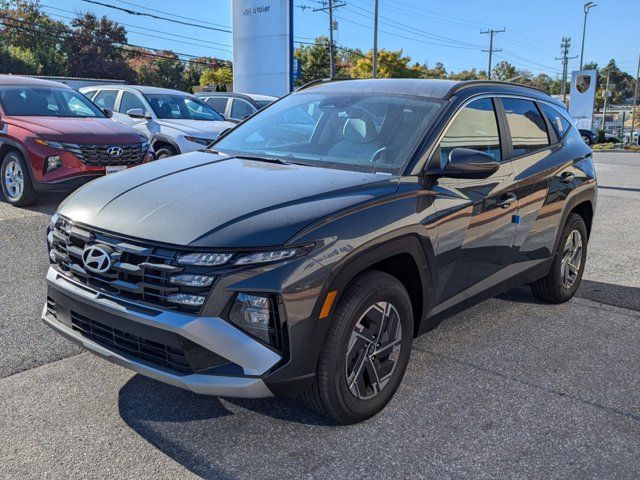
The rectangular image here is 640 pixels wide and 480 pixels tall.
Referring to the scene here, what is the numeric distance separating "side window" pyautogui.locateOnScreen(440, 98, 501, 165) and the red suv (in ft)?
17.9

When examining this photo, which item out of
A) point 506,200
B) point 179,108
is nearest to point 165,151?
point 179,108

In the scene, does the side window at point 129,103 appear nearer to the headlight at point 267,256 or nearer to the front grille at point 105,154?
the front grille at point 105,154

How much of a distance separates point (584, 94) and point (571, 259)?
42.6 metres

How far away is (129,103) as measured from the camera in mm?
11359

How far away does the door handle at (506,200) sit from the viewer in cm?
392

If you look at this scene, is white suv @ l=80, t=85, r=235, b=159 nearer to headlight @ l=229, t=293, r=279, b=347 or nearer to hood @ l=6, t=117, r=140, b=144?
hood @ l=6, t=117, r=140, b=144

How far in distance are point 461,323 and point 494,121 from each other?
5.01ft

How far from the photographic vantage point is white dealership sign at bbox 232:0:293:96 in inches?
924

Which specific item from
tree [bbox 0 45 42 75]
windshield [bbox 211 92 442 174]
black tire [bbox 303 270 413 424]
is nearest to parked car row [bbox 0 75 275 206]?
windshield [bbox 211 92 442 174]

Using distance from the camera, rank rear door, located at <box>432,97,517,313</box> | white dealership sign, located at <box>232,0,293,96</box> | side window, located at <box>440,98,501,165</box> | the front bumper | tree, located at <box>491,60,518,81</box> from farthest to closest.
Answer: tree, located at <box>491,60,518,81</box> < white dealership sign, located at <box>232,0,293,96</box> < side window, located at <box>440,98,501,165</box> < rear door, located at <box>432,97,517,313</box> < the front bumper

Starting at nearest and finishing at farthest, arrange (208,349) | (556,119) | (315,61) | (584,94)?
Answer: (208,349)
(556,119)
(584,94)
(315,61)

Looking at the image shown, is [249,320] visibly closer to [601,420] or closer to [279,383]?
[279,383]

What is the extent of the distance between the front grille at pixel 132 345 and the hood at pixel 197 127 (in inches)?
288

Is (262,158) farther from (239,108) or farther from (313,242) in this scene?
(239,108)
